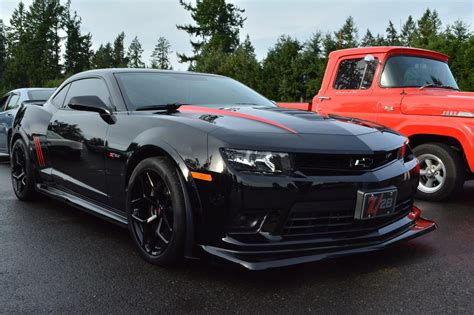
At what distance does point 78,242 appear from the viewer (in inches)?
143

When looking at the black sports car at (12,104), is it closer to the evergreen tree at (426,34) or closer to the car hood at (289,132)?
the car hood at (289,132)

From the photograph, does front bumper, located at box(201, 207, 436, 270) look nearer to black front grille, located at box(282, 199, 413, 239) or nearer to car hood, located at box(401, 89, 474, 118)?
black front grille, located at box(282, 199, 413, 239)

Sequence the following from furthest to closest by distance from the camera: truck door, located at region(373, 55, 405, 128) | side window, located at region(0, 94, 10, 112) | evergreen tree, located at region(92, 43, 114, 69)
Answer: evergreen tree, located at region(92, 43, 114, 69) < side window, located at region(0, 94, 10, 112) < truck door, located at region(373, 55, 405, 128)

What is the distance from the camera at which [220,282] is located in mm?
2832

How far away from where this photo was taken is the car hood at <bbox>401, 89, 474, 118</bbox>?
16.2 ft

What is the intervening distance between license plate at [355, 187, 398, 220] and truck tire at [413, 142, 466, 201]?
99.5 inches

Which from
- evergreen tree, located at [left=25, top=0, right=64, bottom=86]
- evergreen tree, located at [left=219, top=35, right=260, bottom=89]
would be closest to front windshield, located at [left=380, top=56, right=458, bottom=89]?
evergreen tree, located at [left=219, top=35, right=260, bottom=89]

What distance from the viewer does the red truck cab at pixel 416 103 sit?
505 cm

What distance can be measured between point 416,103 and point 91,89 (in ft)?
11.3

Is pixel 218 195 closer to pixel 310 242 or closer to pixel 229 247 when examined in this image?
pixel 229 247

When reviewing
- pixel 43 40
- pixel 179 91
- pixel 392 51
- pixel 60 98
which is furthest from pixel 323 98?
pixel 43 40

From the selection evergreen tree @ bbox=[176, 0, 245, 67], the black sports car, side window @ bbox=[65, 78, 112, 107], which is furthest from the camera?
evergreen tree @ bbox=[176, 0, 245, 67]

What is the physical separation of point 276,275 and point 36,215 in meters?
2.72

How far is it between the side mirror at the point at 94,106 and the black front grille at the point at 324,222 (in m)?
1.64
